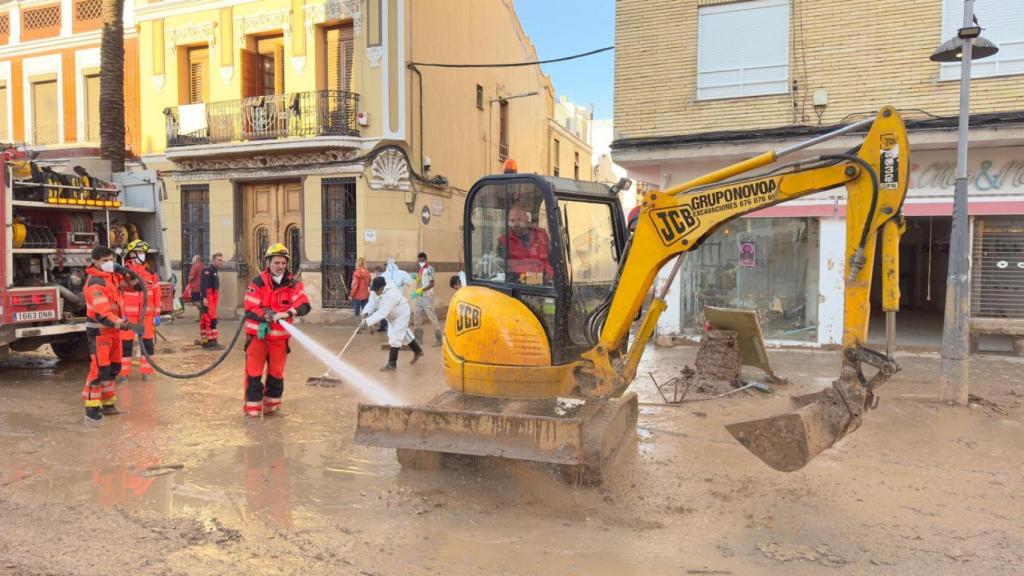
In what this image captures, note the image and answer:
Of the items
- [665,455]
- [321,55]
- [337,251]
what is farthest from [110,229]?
[665,455]

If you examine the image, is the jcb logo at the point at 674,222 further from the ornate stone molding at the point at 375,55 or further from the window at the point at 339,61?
the window at the point at 339,61

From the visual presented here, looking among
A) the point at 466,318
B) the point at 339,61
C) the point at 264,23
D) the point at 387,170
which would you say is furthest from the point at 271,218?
the point at 466,318

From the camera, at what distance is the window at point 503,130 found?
23183mm

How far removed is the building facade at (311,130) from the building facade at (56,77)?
144 cm

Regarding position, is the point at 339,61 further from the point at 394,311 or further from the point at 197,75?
the point at 394,311

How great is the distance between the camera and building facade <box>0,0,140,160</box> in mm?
19453

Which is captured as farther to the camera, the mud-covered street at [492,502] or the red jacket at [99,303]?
the red jacket at [99,303]

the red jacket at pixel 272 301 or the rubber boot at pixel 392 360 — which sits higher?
the red jacket at pixel 272 301

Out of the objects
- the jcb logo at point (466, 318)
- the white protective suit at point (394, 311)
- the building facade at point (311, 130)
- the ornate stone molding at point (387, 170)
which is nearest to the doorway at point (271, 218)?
the building facade at point (311, 130)

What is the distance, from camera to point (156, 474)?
5.55 metres

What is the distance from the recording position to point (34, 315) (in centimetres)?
909

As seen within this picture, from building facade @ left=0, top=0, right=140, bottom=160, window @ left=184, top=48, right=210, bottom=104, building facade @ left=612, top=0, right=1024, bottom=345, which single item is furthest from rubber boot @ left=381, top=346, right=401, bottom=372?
building facade @ left=0, top=0, right=140, bottom=160

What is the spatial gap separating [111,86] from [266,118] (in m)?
3.60

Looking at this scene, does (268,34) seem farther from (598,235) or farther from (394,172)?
(598,235)
